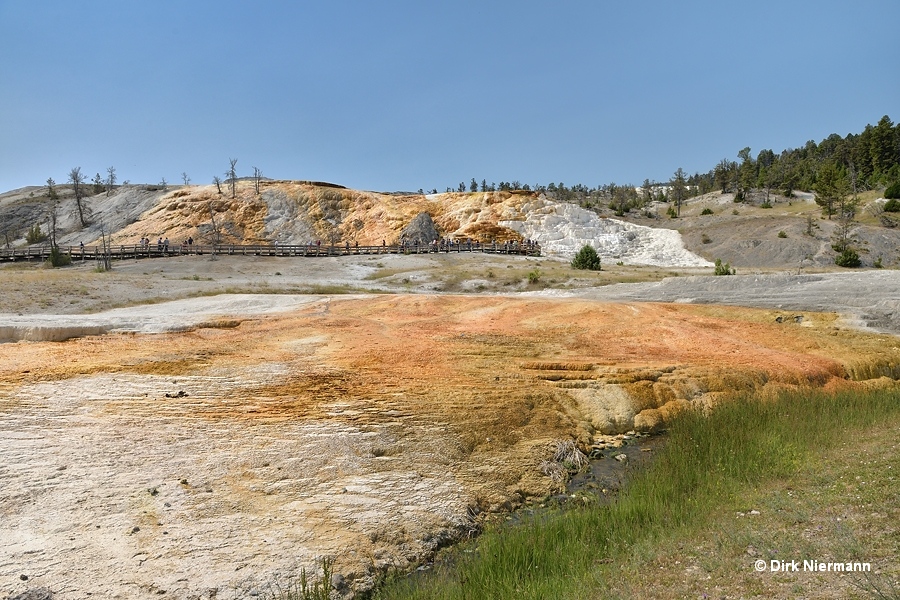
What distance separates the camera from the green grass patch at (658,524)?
19.5 feet

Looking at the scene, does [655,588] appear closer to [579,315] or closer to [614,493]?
[614,493]

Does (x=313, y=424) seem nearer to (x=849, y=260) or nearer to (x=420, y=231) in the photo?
(x=849, y=260)

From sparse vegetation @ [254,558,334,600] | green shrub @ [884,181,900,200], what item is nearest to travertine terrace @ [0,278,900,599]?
sparse vegetation @ [254,558,334,600]

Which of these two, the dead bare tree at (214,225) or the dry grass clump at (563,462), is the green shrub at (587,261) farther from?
the dead bare tree at (214,225)

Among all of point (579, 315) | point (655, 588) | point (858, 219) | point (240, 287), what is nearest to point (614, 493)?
point (655, 588)

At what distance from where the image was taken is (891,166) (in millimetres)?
90438

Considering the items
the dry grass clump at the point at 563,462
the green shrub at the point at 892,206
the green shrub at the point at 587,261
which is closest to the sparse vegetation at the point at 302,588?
the dry grass clump at the point at 563,462

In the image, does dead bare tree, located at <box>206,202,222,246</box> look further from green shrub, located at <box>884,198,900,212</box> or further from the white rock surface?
green shrub, located at <box>884,198,900,212</box>

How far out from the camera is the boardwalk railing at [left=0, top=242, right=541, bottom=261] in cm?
5741

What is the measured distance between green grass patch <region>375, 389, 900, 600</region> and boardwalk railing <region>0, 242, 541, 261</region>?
52.8 meters

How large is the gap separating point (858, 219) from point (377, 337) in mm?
71740

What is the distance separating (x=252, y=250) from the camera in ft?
197

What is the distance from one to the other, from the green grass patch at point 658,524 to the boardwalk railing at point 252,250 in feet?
173

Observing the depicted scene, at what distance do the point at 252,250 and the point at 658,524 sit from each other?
58.6 m
